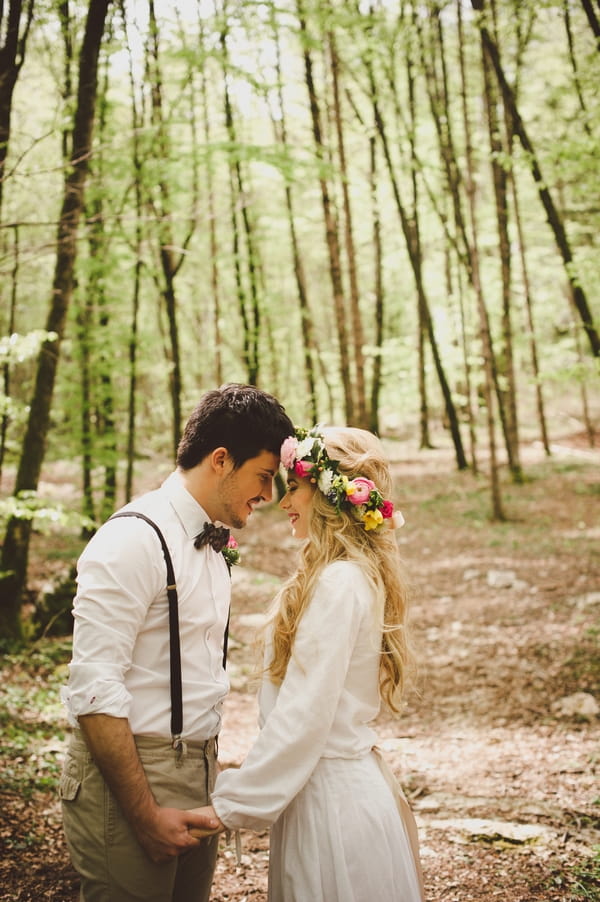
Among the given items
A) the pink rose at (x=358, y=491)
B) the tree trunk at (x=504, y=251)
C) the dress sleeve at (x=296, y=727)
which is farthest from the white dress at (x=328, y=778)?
the tree trunk at (x=504, y=251)

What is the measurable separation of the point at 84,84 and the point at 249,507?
18.7ft

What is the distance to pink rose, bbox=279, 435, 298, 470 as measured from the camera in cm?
243

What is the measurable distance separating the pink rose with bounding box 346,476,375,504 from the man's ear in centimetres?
44

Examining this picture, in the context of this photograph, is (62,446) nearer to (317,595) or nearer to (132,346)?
(132,346)

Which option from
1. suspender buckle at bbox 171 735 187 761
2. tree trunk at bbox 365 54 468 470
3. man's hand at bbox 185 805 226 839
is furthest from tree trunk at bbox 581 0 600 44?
tree trunk at bbox 365 54 468 470

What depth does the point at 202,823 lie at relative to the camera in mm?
2104

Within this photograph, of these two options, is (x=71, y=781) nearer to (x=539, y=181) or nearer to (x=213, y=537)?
(x=213, y=537)

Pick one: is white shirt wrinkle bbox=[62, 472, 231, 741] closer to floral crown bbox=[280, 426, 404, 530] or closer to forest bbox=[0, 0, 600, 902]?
floral crown bbox=[280, 426, 404, 530]

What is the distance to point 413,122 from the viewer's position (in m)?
17.0

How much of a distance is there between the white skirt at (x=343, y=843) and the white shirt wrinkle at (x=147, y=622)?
41cm

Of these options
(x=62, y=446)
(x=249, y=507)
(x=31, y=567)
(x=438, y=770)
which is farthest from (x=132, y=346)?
(x=249, y=507)

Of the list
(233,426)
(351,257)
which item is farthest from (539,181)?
(233,426)

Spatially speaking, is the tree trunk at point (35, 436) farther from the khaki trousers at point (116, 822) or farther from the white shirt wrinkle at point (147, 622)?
the khaki trousers at point (116, 822)

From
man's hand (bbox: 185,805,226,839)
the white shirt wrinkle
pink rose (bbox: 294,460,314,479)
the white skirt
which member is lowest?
the white skirt
